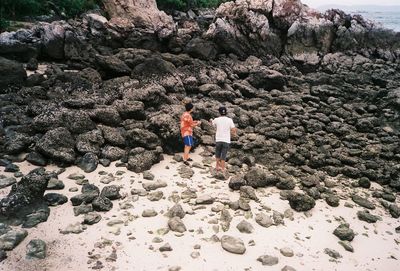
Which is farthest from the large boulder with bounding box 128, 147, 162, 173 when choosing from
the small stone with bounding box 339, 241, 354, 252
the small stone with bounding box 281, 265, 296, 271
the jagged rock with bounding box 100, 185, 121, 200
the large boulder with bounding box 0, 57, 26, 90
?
the large boulder with bounding box 0, 57, 26, 90

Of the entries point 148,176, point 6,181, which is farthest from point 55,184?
point 148,176

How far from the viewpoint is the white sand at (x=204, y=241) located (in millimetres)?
6801

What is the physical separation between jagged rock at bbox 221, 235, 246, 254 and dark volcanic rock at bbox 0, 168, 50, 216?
467 centimetres

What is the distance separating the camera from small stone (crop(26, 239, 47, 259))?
661 centimetres

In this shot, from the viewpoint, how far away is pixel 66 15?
34.2 meters

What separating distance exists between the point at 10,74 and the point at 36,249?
40.3 feet

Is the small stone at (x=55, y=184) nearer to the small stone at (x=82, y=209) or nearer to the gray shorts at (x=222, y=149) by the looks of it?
the small stone at (x=82, y=209)

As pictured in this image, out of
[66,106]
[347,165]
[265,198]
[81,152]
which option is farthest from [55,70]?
[347,165]

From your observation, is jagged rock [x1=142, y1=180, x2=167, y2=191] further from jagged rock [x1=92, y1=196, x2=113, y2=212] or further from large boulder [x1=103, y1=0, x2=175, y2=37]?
large boulder [x1=103, y1=0, x2=175, y2=37]

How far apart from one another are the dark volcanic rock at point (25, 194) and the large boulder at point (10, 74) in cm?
964

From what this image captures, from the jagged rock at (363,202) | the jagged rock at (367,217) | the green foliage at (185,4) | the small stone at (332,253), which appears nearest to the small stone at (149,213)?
the small stone at (332,253)

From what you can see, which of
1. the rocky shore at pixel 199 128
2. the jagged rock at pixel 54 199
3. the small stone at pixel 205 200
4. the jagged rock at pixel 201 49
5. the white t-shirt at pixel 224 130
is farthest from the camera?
the jagged rock at pixel 201 49

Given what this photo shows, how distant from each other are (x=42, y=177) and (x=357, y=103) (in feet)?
57.5

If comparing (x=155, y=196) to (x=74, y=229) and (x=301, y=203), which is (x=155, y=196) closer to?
(x=74, y=229)
